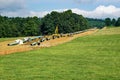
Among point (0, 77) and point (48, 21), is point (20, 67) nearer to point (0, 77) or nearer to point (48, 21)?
point (0, 77)

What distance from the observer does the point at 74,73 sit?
2303cm

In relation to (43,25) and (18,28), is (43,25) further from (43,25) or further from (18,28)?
(18,28)

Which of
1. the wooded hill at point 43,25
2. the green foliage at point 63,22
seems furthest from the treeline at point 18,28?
the green foliage at point 63,22

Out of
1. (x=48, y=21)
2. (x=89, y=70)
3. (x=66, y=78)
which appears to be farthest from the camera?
(x=48, y=21)

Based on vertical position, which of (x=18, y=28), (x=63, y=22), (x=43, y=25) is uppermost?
(x=63, y=22)

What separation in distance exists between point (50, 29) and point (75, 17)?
28.5 meters

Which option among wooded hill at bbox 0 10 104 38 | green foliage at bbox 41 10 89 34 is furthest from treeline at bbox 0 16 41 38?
green foliage at bbox 41 10 89 34

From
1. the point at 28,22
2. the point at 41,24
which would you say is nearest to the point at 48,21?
the point at 41,24

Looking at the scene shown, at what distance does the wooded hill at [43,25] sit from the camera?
125 metres

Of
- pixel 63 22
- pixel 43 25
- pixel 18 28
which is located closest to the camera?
pixel 18 28

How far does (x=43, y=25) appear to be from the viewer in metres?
146

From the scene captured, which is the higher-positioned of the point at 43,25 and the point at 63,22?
the point at 63,22

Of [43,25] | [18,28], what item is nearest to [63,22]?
[43,25]

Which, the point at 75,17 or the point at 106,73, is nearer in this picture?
the point at 106,73
